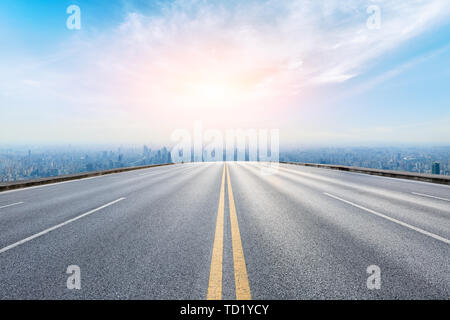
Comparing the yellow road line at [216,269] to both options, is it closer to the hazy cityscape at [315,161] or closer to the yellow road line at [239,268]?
the yellow road line at [239,268]

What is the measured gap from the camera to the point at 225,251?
3203 millimetres

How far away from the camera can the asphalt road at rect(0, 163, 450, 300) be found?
2.31m

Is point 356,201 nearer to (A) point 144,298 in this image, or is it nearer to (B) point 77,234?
(A) point 144,298

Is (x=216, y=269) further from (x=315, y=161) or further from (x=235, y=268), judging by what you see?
(x=315, y=161)

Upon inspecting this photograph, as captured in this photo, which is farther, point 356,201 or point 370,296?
point 356,201

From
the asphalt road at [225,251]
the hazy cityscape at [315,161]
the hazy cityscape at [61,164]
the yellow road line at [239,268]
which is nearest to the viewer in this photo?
the yellow road line at [239,268]

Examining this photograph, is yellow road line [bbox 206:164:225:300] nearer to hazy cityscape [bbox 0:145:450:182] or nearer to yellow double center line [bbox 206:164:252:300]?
yellow double center line [bbox 206:164:252:300]

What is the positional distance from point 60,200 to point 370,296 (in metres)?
8.76

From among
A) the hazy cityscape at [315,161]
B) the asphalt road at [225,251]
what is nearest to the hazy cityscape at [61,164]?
the hazy cityscape at [315,161]

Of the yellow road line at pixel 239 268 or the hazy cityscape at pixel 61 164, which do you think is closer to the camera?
the yellow road line at pixel 239 268

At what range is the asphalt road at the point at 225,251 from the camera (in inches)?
91.1
